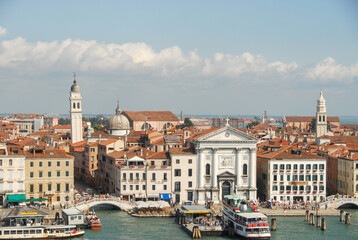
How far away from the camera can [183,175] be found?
6944 cm

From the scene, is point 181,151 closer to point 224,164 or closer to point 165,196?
point 224,164

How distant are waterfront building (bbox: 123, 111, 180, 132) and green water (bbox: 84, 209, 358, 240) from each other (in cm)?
8646

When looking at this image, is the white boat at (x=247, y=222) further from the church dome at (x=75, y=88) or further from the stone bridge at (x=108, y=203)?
the church dome at (x=75, y=88)

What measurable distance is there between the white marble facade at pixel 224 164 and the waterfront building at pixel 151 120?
79.2 meters

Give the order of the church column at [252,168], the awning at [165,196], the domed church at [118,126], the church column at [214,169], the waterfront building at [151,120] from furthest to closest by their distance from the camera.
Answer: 1. the waterfront building at [151,120]
2. the domed church at [118,126]
3. the church column at [252,168]
4. the church column at [214,169]
5. the awning at [165,196]

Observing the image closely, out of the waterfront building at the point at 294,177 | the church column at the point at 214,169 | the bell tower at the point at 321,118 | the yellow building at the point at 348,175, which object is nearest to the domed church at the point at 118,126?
the bell tower at the point at 321,118

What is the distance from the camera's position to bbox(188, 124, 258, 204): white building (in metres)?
69.7

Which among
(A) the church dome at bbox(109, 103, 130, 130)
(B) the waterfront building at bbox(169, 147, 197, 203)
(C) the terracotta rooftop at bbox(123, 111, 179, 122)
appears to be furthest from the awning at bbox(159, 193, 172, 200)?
(C) the terracotta rooftop at bbox(123, 111, 179, 122)

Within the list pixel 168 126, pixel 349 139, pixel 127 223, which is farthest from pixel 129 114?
pixel 127 223

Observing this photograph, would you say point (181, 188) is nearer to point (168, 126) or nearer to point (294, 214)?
point (294, 214)

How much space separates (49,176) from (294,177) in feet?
80.0

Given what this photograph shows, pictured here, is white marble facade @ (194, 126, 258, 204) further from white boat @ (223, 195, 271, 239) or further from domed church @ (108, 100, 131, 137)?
domed church @ (108, 100, 131, 137)

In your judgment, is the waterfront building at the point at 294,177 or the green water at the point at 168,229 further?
the waterfront building at the point at 294,177

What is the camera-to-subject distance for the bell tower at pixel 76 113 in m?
112
